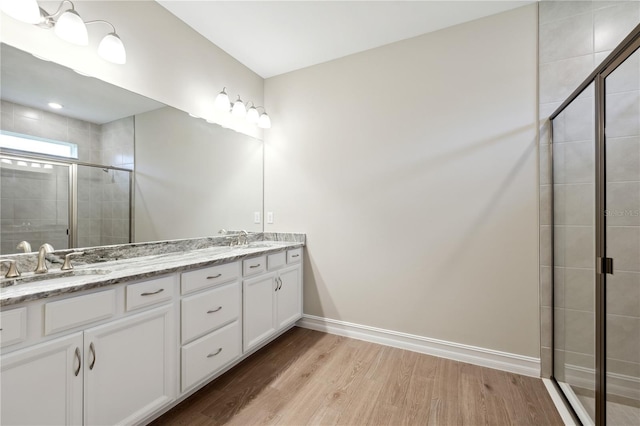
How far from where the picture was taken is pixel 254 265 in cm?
217

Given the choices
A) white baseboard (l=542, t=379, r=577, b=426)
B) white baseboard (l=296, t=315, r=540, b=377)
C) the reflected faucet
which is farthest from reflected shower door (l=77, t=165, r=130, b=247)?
white baseboard (l=542, t=379, r=577, b=426)

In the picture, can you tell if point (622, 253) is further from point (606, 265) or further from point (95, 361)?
point (95, 361)

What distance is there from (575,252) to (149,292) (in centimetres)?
249

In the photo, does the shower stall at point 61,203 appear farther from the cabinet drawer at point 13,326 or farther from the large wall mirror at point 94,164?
the cabinet drawer at point 13,326

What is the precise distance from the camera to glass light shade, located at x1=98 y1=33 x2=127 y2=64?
1.61 metres

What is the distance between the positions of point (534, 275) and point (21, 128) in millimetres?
3287

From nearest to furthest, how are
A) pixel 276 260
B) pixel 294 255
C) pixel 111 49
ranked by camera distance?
pixel 111 49 → pixel 276 260 → pixel 294 255

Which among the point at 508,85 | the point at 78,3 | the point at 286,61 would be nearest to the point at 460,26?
the point at 508,85

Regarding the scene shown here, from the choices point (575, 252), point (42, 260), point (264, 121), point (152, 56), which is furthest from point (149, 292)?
point (575, 252)

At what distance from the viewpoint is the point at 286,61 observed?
9.10ft

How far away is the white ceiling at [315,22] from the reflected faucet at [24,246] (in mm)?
1834

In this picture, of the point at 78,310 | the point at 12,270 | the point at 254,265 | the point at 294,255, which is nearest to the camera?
the point at 78,310

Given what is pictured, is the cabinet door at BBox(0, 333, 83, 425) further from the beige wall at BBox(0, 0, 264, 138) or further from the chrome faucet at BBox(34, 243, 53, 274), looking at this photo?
the beige wall at BBox(0, 0, 264, 138)

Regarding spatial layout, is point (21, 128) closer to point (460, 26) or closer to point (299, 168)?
point (299, 168)
